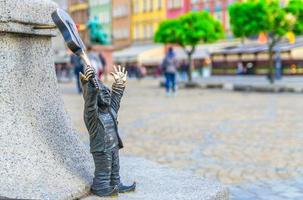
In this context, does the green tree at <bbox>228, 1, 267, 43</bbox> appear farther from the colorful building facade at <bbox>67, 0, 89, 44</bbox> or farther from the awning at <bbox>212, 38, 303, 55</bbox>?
the colorful building facade at <bbox>67, 0, 89, 44</bbox>

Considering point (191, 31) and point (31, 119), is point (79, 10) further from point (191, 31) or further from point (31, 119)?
point (31, 119)

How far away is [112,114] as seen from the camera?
3781mm

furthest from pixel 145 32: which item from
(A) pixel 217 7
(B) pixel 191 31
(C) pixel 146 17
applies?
(B) pixel 191 31

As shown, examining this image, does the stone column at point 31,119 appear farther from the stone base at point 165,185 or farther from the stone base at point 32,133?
the stone base at point 165,185

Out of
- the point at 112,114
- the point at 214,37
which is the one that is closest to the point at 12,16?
the point at 112,114

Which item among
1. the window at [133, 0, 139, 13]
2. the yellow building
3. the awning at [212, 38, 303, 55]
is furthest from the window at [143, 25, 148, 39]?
the awning at [212, 38, 303, 55]

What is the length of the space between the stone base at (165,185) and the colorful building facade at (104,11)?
8135 centimetres

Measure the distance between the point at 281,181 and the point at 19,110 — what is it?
3534 millimetres

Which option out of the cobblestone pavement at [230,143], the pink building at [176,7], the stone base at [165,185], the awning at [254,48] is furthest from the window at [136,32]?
the stone base at [165,185]

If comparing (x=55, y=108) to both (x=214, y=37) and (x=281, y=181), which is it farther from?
(x=214, y=37)

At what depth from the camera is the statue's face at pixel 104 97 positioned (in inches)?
146

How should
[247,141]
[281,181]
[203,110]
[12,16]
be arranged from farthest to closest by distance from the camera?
[203,110], [247,141], [281,181], [12,16]

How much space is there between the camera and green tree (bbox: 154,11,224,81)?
121 ft

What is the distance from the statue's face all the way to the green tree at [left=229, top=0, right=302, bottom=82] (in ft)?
81.5
